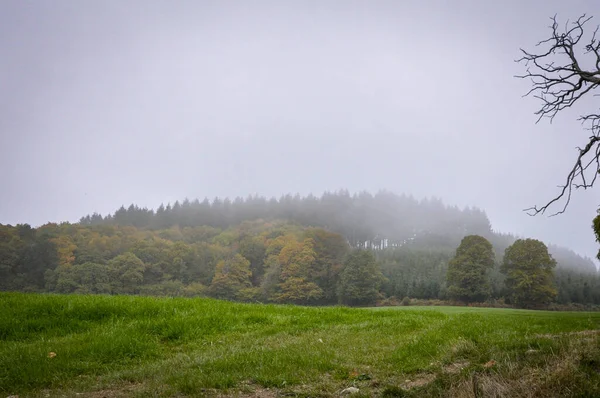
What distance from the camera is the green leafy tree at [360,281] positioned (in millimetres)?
81375

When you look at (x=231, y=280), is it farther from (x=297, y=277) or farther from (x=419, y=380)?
(x=419, y=380)

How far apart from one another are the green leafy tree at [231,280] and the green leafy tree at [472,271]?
165 feet

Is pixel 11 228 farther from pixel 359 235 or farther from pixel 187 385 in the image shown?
pixel 359 235

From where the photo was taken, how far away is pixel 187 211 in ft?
593

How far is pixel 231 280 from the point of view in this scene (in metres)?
92.7

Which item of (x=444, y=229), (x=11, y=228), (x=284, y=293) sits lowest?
(x=284, y=293)

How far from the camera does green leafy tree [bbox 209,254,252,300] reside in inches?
3644

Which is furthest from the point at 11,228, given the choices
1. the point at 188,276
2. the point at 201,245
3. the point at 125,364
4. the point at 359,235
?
the point at 359,235

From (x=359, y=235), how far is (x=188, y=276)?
276 ft

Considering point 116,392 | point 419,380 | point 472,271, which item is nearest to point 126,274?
point 472,271

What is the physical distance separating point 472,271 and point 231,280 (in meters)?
56.3

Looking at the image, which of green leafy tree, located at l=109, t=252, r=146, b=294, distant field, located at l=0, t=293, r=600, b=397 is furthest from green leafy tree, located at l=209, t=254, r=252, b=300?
distant field, located at l=0, t=293, r=600, b=397

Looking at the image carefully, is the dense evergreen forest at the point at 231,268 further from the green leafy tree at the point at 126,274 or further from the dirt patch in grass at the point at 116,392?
the dirt patch in grass at the point at 116,392

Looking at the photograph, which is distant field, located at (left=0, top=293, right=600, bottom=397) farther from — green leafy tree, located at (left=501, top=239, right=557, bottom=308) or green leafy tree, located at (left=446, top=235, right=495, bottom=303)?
green leafy tree, located at (left=446, top=235, right=495, bottom=303)
